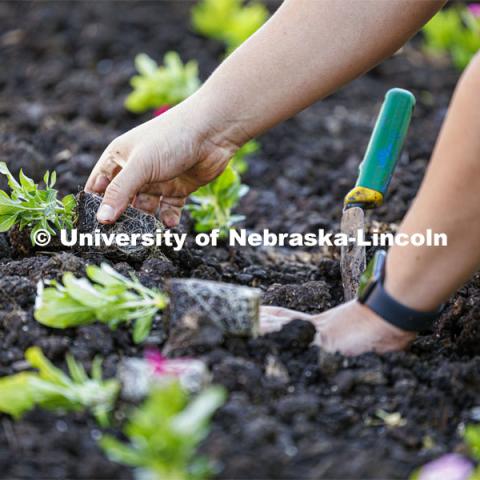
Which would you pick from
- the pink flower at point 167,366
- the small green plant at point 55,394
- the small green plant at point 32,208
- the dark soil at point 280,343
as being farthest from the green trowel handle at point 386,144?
the small green plant at point 55,394

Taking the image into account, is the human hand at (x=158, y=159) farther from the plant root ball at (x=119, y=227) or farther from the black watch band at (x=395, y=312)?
the black watch band at (x=395, y=312)

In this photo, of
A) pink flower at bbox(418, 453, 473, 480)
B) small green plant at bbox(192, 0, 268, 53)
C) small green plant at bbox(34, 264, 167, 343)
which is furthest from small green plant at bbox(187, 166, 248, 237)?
small green plant at bbox(192, 0, 268, 53)

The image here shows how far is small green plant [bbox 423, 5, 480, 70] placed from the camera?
5.02 meters

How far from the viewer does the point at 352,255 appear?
2.68 meters

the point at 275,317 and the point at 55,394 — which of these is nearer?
the point at 55,394

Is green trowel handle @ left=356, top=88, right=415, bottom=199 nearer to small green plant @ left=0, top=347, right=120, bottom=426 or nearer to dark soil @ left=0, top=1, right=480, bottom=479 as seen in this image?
dark soil @ left=0, top=1, right=480, bottom=479

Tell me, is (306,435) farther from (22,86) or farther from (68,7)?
(68,7)

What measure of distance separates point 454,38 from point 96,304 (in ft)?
12.1

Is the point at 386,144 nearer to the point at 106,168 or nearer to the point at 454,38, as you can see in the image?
the point at 106,168

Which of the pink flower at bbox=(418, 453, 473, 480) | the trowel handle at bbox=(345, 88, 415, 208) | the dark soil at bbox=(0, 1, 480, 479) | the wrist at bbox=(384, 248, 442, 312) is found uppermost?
the trowel handle at bbox=(345, 88, 415, 208)

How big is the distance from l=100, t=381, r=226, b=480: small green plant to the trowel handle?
1.19 meters

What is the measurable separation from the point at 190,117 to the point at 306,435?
1.09 metres

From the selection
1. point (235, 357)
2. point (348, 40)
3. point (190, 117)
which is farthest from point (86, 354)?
point (348, 40)

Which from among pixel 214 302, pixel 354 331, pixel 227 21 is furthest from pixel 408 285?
pixel 227 21
